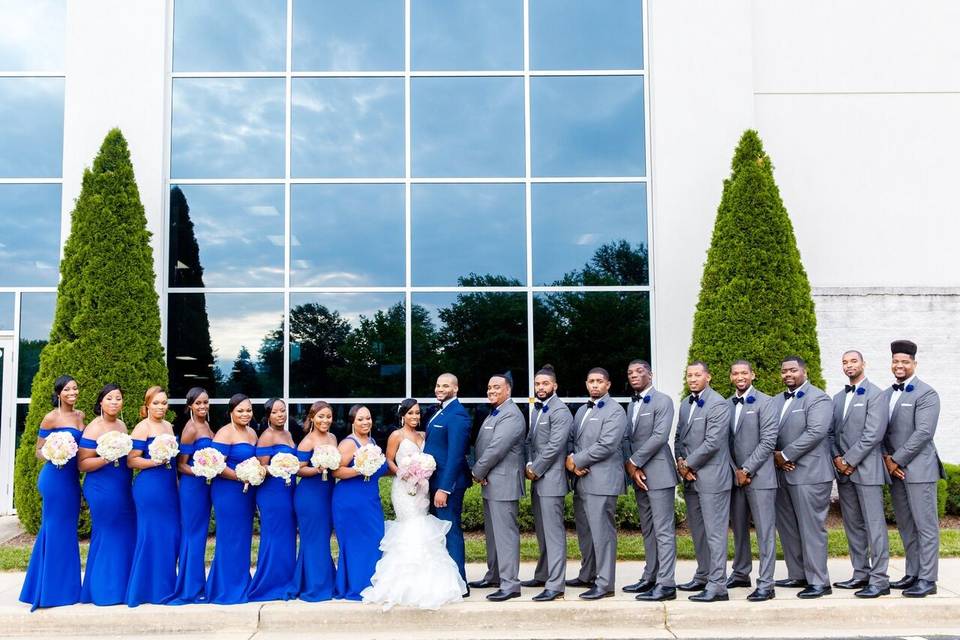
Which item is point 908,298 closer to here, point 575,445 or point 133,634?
point 575,445

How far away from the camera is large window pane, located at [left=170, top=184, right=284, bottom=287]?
12742 millimetres

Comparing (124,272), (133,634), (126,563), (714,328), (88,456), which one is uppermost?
(124,272)

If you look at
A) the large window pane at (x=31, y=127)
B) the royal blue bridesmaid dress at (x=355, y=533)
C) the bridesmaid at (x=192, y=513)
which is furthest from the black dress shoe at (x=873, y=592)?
the large window pane at (x=31, y=127)

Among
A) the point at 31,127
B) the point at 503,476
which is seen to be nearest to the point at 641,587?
the point at 503,476

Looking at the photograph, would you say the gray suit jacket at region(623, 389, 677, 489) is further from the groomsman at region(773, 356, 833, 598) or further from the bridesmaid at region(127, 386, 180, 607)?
the bridesmaid at region(127, 386, 180, 607)

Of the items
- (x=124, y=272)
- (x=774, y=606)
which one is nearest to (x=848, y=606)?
(x=774, y=606)

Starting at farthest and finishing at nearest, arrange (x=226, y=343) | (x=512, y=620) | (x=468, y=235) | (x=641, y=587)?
(x=468, y=235) < (x=226, y=343) < (x=641, y=587) < (x=512, y=620)

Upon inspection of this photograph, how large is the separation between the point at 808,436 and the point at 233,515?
507 cm

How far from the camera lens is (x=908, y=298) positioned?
12547mm

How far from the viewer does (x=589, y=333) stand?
1273 centimetres

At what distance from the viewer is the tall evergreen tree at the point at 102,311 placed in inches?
433

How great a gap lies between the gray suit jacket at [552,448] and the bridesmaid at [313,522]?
182 cm

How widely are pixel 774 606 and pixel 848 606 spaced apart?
62cm

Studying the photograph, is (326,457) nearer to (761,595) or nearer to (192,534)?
(192,534)
